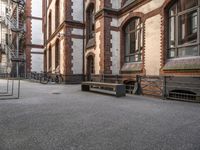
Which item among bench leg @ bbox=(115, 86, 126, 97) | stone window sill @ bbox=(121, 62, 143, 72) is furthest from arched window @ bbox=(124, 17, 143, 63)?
bench leg @ bbox=(115, 86, 126, 97)

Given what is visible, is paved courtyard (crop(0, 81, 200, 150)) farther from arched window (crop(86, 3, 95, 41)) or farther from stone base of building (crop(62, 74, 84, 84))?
arched window (crop(86, 3, 95, 41))

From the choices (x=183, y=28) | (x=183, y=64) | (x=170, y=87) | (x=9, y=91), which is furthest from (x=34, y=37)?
(x=183, y=64)

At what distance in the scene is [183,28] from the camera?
886cm

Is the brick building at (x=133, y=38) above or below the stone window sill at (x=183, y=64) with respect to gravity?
above

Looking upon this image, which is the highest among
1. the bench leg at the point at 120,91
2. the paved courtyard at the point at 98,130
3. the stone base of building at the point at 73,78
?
the stone base of building at the point at 73,78

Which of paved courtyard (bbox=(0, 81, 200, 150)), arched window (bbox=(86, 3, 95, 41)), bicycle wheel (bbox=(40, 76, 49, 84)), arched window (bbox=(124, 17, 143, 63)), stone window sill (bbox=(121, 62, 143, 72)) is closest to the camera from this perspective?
paved courtyard (bbox=(0, 81, 200, 150))

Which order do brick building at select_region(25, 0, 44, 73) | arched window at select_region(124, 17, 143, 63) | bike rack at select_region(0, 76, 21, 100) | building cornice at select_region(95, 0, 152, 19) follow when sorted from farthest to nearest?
brick building at select_region(25, 0, 44, 73) → building cornice at select_region(95, 0, 152, 19) → arched window at select_region(124, 17, 143, 63) → bike rack at select_region(0, 76, 21, 100)

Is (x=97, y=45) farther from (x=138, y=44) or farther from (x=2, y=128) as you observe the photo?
(x=2, y=128)

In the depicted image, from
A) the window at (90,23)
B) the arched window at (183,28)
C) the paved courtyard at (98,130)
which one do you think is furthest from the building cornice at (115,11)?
the paved courtyard at (98,130)

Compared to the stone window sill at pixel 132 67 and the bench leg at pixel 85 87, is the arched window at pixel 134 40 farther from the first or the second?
the bench leg at pixel 85 87

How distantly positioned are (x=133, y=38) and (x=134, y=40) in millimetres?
178

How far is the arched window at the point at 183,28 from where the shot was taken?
27.0ft

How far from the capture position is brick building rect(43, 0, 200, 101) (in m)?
8.52

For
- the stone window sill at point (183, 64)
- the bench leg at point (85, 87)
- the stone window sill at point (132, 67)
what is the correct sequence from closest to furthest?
the stone window sill at point (183, 64)
the bench leg at point (85, 87)
the stone window sill at point (132, 67)
